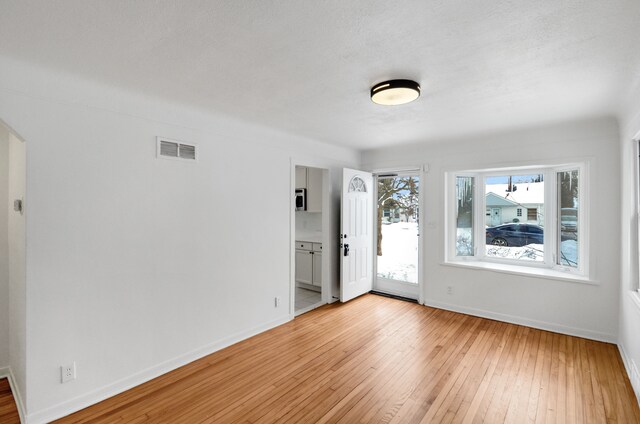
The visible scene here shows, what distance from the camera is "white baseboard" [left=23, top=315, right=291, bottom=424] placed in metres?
2.12

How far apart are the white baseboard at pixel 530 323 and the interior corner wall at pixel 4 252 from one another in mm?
4698

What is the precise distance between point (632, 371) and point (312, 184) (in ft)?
13.9

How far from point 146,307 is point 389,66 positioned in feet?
8.87

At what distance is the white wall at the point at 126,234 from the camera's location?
6.88 ft

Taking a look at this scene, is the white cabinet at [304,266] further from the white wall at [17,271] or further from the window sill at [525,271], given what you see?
the white wall at [17,271]

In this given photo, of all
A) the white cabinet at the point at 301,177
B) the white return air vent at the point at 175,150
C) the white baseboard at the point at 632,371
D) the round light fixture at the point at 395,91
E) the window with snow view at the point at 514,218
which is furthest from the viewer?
the white cabinet at the point at 301,177

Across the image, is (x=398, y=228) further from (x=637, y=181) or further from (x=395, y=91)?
(x=395, y=91)

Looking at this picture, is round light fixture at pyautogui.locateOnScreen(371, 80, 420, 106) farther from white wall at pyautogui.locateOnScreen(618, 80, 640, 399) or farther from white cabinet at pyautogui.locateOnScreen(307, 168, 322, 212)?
white cabinet at pyautogui.locateOnScreen(307, 168, 322, 212)

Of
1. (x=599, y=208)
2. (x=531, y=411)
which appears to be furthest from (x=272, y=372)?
(x=599, y=208)

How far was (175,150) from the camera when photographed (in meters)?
2.82

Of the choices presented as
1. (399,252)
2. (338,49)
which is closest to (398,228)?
(399,252)

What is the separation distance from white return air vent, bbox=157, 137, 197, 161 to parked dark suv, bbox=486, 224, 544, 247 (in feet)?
13.2

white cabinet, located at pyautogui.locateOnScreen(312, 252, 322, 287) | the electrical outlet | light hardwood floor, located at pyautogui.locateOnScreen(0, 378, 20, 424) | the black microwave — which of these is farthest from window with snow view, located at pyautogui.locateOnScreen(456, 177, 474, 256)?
light hardwood floor, located at pyautogui.locateOnScreen(0, 378, 20, 424)

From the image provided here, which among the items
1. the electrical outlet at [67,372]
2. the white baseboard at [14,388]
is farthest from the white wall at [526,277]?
the white baseboard at [14,388]
